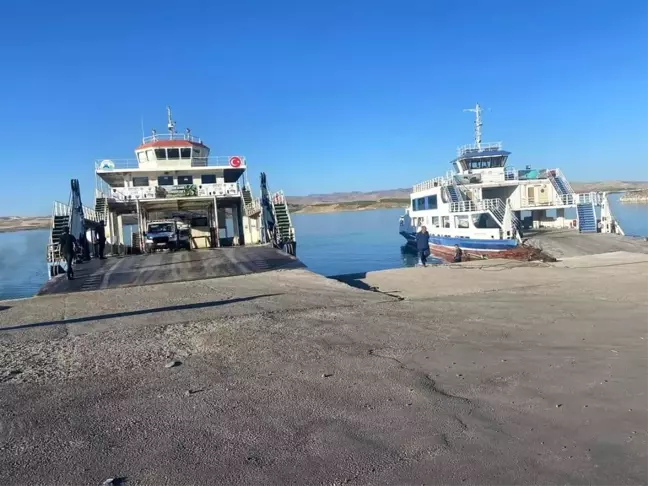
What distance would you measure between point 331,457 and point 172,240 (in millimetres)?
23988

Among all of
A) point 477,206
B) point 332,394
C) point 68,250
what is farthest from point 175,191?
point 332,394

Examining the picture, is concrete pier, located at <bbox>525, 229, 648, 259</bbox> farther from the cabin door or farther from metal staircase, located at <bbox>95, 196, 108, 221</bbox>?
metal staircase, located at <bbox>95, 196, 108, 221</bbox>

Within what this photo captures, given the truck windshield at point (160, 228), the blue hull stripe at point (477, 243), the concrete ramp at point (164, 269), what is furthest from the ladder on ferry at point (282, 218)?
the blue hull stripe at point (477, 243)

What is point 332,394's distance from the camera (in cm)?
493

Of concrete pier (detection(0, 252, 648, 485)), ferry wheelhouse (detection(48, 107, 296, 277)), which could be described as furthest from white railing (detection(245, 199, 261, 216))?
concrete pier (detection(0, 252, 648, 485))

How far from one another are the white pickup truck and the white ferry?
15627 millimetres

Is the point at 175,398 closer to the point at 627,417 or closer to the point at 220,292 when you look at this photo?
the point at 627,417

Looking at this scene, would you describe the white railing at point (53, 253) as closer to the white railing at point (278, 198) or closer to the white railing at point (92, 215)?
the white railing at point (92, 215)

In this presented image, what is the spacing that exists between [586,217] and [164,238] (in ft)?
75.0

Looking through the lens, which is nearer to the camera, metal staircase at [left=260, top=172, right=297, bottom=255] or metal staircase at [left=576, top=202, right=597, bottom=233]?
metal staircase at [left=260, top=172, right=297, bottom=255]

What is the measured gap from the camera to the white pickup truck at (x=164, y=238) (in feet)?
85.2

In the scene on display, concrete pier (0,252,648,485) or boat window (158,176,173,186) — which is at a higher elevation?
boat window (158,176,173,186)

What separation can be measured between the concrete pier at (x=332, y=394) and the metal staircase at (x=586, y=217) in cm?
2104

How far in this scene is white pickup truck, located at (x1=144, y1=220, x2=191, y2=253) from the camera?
2597 cm
